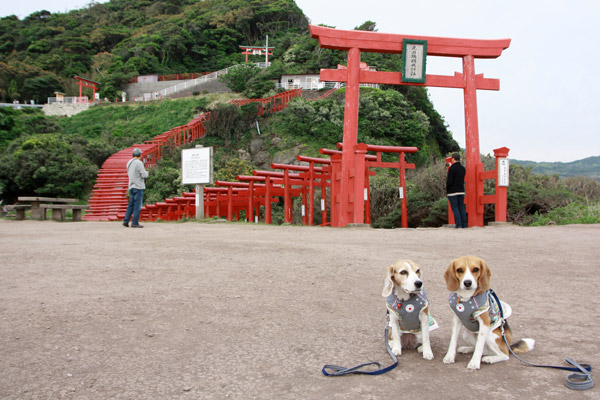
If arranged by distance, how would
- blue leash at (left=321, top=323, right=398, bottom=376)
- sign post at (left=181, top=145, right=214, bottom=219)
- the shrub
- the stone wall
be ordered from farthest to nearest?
the stone wall < sign post at (left=181, top=145, right=214, bottom=219) < the shrub < blue leash at (left=321, top=323, right=398, bottom=376)

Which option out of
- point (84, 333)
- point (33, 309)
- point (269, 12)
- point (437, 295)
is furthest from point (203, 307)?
point (269, 12)

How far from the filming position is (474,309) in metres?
2.78

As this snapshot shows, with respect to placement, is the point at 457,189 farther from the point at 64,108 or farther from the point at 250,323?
the point at 64,108

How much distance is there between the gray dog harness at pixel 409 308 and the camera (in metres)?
2.94

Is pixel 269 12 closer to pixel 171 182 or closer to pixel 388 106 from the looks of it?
pixel 388 106

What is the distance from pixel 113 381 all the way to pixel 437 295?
2.92 m

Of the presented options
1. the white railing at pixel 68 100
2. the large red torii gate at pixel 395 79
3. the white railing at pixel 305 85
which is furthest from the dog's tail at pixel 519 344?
the white railing at pixel 68 100

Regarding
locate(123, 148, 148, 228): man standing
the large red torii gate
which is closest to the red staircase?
locate(123, 148, 148, 228): man standing

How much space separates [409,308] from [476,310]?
0.38 m

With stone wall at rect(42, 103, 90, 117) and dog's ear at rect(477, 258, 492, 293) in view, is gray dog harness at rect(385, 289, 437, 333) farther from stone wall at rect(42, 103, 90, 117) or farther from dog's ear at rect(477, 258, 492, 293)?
stone wall at rect(42, 103, 90, 117)

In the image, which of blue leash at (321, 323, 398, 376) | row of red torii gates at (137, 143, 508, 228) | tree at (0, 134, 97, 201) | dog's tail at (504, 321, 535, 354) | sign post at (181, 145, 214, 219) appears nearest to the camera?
blue leash at (321, 323, 398, 376)

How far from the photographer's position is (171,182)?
2728cm

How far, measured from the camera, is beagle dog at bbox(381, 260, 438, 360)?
292cm

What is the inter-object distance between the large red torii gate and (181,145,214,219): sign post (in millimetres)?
4807
